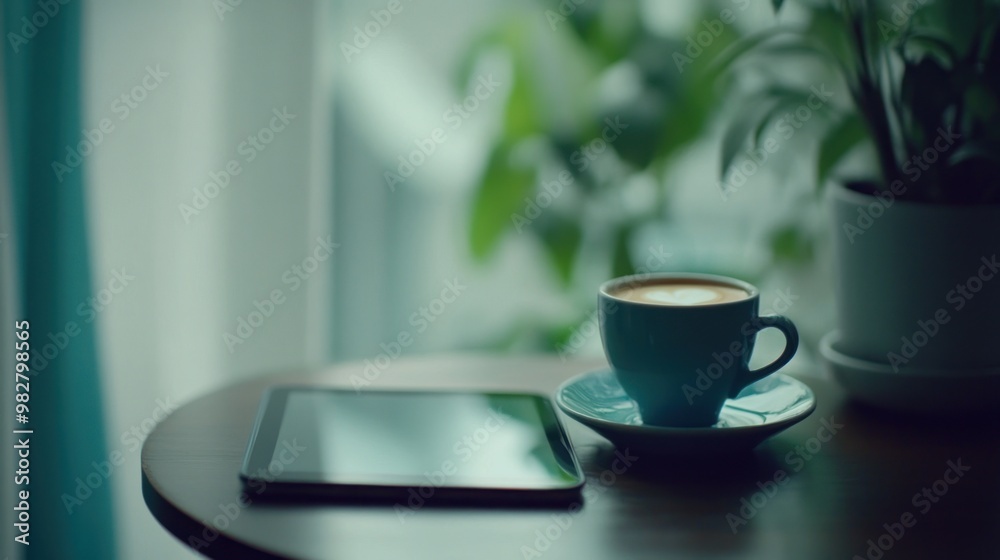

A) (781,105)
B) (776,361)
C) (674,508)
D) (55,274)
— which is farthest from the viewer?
(55,274)

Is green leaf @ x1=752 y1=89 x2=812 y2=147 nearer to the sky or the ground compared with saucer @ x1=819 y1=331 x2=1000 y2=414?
nearer to the sky

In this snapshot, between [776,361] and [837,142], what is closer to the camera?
[776,361]

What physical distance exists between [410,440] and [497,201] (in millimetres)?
729

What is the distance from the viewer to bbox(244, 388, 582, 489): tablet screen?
0.68m

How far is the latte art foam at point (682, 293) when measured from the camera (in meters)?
0.77

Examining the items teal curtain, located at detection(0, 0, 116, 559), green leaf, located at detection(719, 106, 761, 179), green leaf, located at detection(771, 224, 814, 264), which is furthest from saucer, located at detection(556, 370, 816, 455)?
green leaf, located at detection(771, 224, 814, 264)

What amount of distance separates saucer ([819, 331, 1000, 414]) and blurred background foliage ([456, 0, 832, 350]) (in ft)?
1.97

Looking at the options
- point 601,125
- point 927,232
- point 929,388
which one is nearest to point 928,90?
point 927,232

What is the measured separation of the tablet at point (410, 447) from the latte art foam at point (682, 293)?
11 cm

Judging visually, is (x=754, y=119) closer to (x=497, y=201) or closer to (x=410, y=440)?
(x=410, y=440)

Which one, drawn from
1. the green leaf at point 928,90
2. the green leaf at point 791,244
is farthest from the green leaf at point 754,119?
the green leaf at point 791,244

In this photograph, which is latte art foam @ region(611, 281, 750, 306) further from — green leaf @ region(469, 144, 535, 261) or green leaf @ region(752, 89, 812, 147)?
green leaf @ region(469, 144, 535, 261)

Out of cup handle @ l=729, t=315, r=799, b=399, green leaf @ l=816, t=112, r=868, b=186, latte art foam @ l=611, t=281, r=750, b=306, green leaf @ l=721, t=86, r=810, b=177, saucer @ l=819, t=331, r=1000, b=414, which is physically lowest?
saucer @ l=819, t=331, r=1000, b=414

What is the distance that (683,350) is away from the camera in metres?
0.73
